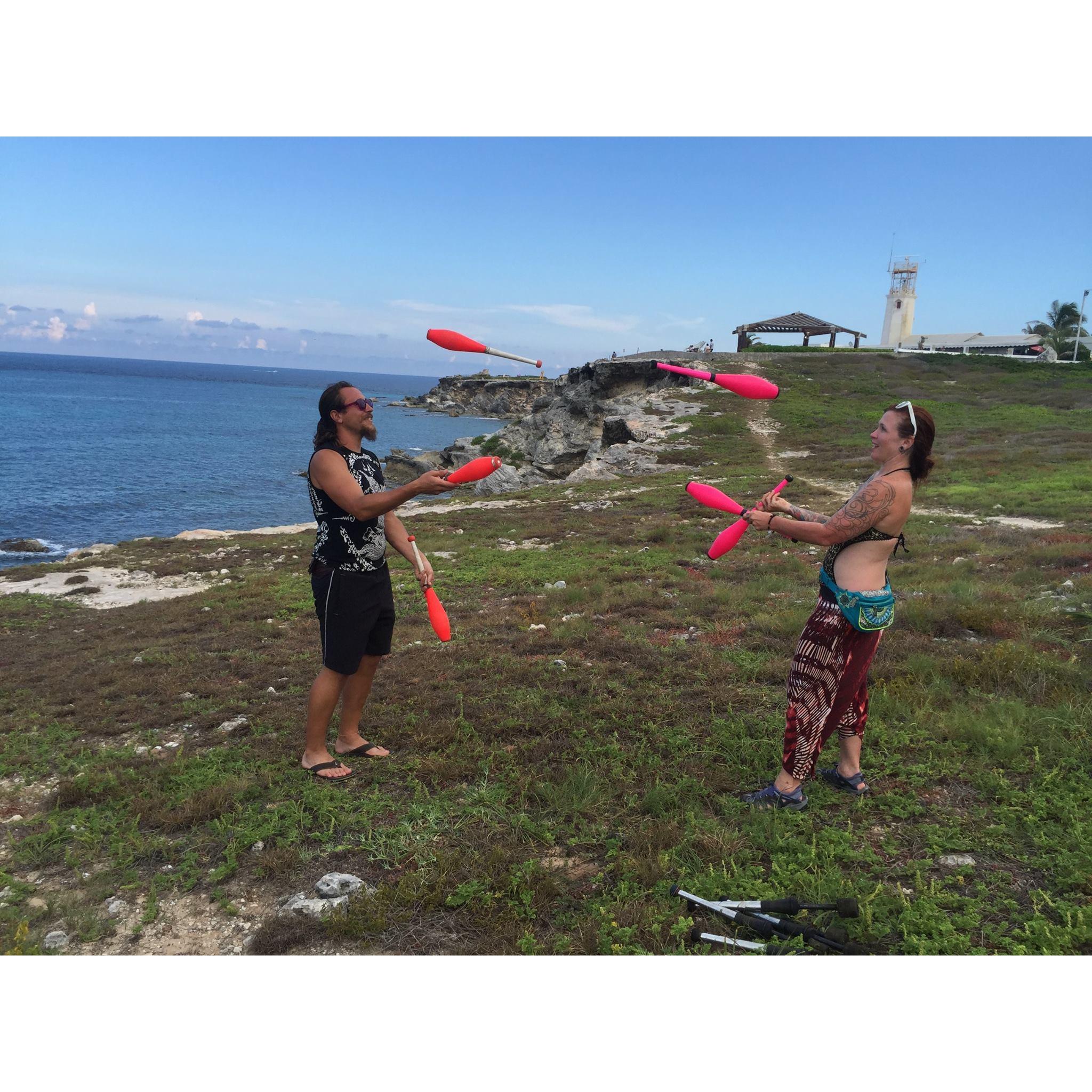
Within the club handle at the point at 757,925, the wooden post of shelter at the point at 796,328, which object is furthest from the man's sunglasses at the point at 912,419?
the wooden post of shelter at the point at 796,328

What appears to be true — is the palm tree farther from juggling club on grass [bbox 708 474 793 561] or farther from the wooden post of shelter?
juggling club on grass [bbox 708 474 793 561]

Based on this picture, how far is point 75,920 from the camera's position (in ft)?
12.2

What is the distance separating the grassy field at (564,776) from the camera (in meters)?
3.64

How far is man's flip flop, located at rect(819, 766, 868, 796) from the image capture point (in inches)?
186

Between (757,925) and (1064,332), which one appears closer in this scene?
(757,925)

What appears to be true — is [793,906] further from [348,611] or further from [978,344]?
[978,344]

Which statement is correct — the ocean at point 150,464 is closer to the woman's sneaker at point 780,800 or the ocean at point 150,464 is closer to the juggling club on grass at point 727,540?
the juggling club on grass at point 727,540

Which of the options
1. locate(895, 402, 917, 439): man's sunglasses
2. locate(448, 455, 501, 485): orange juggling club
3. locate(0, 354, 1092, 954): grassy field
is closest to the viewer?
locate(0, 354, 1092, 954): grassy field

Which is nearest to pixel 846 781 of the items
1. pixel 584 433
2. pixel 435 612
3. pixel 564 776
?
pixel 564 776

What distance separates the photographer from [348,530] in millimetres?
4930

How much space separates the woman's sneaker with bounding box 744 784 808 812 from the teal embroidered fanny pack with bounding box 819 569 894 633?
1.20 m

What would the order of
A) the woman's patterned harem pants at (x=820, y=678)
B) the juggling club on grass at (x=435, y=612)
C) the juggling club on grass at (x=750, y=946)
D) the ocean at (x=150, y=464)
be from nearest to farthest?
the juggling club on grass at (x=750, y=946) → the woman's patterned harem pants at (x=820, y=678) → the juggling club on grass at (x=435, y=612) → the ocean at (x=150, y=464)

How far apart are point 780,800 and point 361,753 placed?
3327mm

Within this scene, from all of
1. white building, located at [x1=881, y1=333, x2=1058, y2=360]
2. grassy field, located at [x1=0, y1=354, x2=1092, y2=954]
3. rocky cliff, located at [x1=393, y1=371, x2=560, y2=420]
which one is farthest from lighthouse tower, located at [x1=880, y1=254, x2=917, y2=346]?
grassy field, located at [x1=0, y1=354, x2=1092, y2=954]
